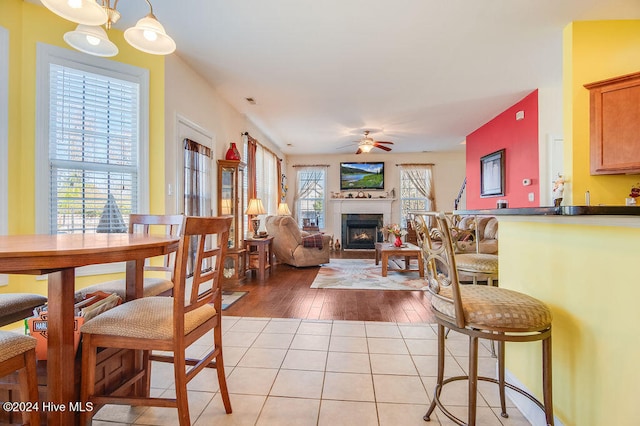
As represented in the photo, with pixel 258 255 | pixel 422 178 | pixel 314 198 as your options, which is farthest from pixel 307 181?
pixel 258 255

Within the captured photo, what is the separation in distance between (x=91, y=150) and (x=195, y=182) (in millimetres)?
1065

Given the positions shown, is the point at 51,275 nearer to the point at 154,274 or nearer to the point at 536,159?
the point at 154,274

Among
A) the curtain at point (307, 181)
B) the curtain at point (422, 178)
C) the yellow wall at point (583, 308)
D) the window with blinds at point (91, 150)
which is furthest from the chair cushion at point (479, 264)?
the curtain at point (307, 181)

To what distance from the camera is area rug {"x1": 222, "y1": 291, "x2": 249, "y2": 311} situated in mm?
3129

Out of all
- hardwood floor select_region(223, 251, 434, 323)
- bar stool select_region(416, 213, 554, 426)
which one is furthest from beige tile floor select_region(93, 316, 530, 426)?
bar stool select_region(416, 213, 554, 426)

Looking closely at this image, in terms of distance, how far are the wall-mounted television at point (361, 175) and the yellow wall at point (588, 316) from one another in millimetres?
6765

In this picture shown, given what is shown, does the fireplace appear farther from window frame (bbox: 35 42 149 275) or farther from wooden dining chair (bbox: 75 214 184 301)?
wooden dining chair (bbox: 75 214 184 301)

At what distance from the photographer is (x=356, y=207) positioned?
8117mm

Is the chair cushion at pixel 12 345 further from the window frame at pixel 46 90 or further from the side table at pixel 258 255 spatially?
the side table at pixel 258 255

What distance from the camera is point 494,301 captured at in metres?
1.17

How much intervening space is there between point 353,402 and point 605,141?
10.1 ft

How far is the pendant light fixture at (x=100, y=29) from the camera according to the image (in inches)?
51.7

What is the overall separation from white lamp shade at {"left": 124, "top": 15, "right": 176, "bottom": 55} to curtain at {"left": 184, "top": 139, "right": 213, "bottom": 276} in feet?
5.73

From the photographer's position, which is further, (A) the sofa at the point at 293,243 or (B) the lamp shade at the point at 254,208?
(A) the sofa at the point at 293,243
